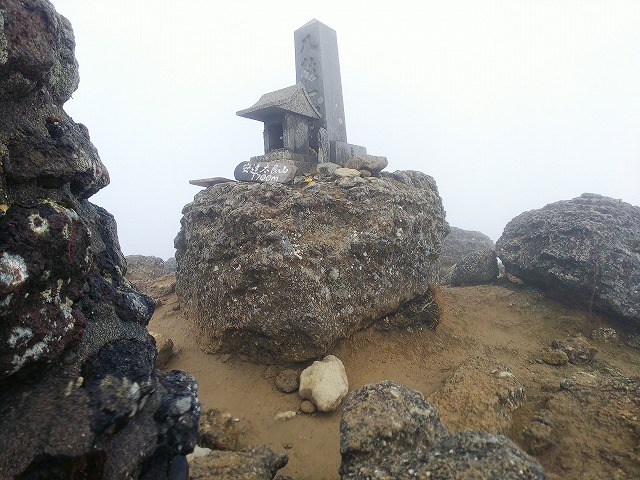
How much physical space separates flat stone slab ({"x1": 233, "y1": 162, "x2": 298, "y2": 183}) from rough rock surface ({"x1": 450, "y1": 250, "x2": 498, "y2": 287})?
625 cm

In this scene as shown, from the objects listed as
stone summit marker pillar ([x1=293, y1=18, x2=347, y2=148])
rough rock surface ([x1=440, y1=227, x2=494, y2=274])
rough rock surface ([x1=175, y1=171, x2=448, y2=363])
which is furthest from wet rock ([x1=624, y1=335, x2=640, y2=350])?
stone summit marker pillar ([x1=293, y1=18, x2=347, y2=148])

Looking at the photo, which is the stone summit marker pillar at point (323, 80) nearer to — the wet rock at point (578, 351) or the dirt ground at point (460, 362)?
the dirt ground at point (460, 362)

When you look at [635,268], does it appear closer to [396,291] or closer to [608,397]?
[608,397]

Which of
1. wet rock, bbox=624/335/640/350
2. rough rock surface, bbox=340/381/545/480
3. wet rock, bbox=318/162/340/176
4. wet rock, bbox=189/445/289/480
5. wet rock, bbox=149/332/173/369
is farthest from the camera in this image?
wet rock, bbox=318/162/340/176

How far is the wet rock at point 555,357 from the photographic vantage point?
239 inches

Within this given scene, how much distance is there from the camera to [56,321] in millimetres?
1909

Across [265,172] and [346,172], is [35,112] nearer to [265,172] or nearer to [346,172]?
[265,172]

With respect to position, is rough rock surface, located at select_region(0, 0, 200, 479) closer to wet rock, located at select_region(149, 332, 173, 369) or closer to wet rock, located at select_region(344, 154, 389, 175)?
wet rock, located at select_region(149, 332, 173, 369)

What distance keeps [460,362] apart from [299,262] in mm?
3279

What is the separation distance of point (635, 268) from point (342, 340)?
700cm

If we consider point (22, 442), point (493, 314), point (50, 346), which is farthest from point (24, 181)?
point (493, 314)

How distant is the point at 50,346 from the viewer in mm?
1841

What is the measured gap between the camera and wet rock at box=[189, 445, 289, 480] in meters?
3.06

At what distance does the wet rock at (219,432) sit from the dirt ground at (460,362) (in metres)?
0.13
